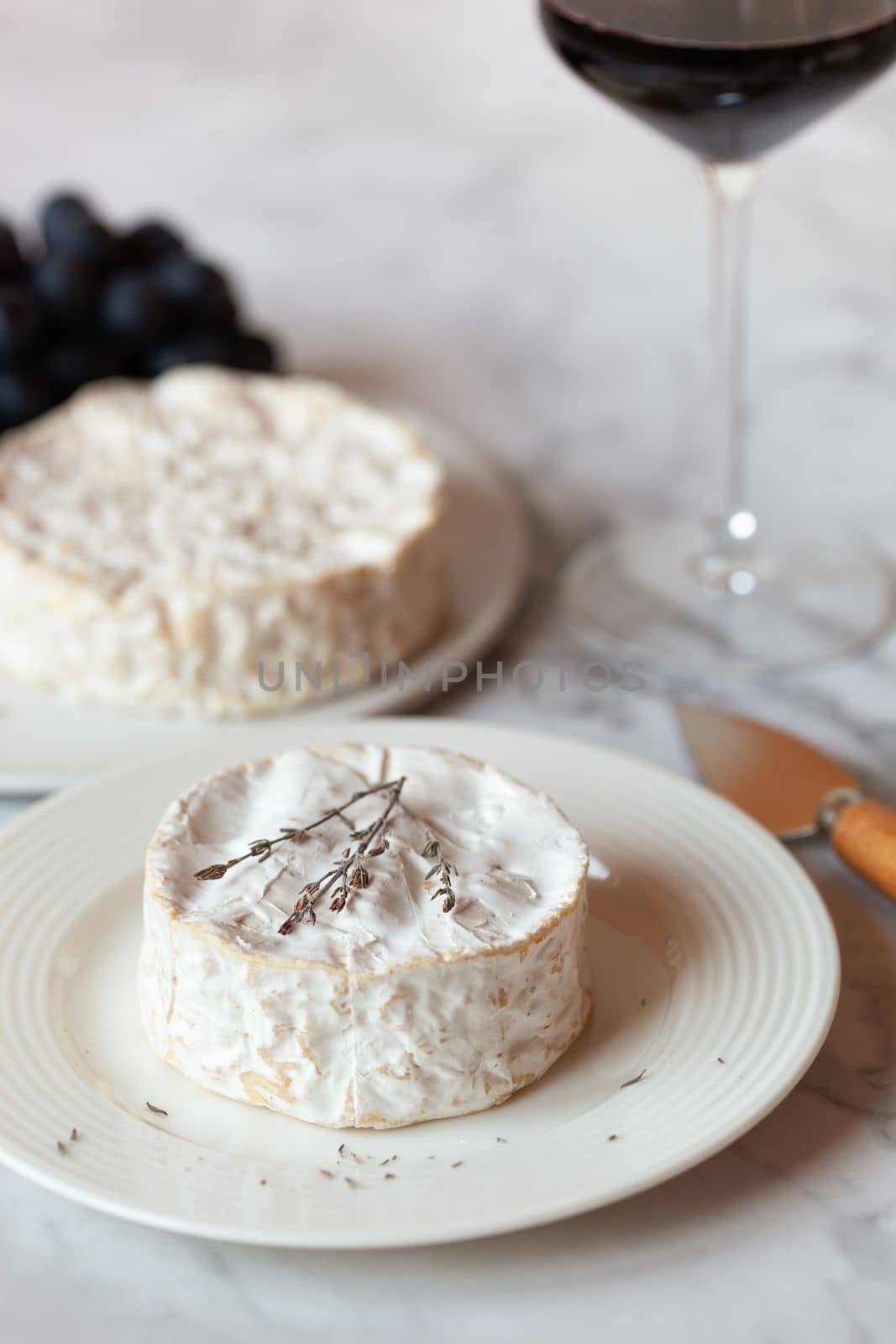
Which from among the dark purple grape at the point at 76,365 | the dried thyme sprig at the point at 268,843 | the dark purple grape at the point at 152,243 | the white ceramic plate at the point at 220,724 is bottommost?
the white ceramic plate at the point at 220,724

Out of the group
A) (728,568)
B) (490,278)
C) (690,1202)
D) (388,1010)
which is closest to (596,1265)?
(690,1202)

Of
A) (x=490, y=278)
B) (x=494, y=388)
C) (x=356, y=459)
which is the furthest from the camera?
(x=490, y=278)

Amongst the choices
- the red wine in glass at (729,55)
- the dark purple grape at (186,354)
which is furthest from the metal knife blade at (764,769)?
the dark purple grape at (186,354)

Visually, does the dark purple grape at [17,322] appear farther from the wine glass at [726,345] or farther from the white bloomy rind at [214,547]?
the wine glass at [726,345]

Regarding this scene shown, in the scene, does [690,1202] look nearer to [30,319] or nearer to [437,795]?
[437,795]

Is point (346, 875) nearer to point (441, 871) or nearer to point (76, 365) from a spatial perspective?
point (441, 871)

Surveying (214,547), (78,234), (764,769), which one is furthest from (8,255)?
(764,769)

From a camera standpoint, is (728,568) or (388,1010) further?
(728,568)

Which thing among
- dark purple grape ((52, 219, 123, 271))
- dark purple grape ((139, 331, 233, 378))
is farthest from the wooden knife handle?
dark purple grape ((52, 219, 123, 271))
